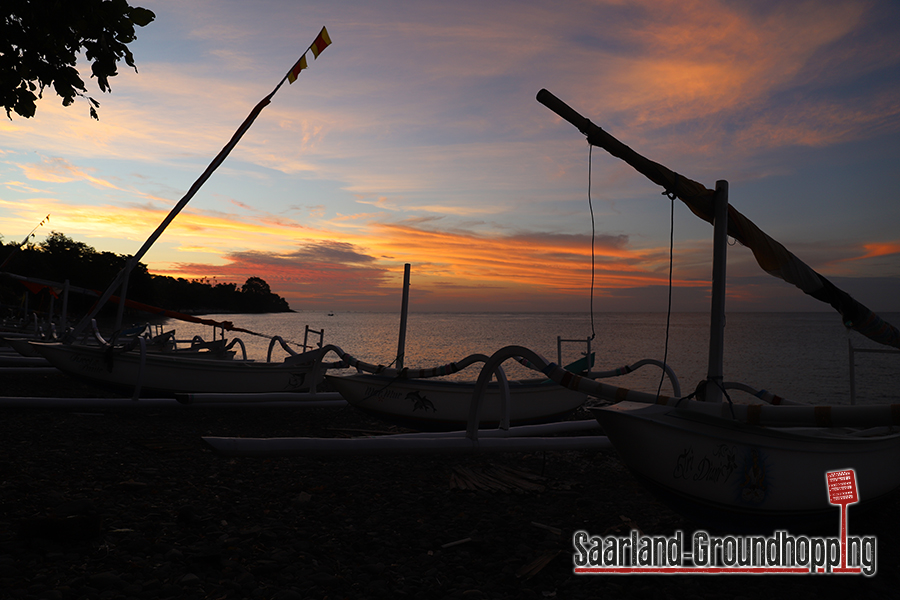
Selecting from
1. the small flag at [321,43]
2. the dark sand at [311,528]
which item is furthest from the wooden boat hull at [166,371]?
the small flag at [321,43]

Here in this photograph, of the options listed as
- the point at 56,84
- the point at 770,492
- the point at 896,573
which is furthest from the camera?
the point at 56,84

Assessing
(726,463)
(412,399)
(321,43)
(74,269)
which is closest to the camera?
(726,463)

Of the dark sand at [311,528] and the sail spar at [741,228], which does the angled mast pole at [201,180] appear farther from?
the sail spar at [741,228]

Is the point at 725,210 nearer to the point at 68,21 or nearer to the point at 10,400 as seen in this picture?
the point at 68,21

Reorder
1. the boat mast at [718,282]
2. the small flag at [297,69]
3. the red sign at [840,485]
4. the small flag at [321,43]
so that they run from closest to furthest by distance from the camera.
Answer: the red sign at [840,485], the boat mast at [718,282], the small flag at [321,43], the small flag at [297,69]

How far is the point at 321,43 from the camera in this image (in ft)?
36.2

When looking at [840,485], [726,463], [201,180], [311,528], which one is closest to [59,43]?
[311,528]

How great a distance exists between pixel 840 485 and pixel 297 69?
11937 mm

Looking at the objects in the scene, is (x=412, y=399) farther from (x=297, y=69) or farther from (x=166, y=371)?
(x=297, y=69)

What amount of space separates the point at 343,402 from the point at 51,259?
93449mm

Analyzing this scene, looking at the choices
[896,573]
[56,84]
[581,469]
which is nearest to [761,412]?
[896,573]

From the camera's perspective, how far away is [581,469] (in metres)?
7.47

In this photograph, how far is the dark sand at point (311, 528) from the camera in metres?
3.59

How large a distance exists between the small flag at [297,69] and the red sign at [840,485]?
11.7m
